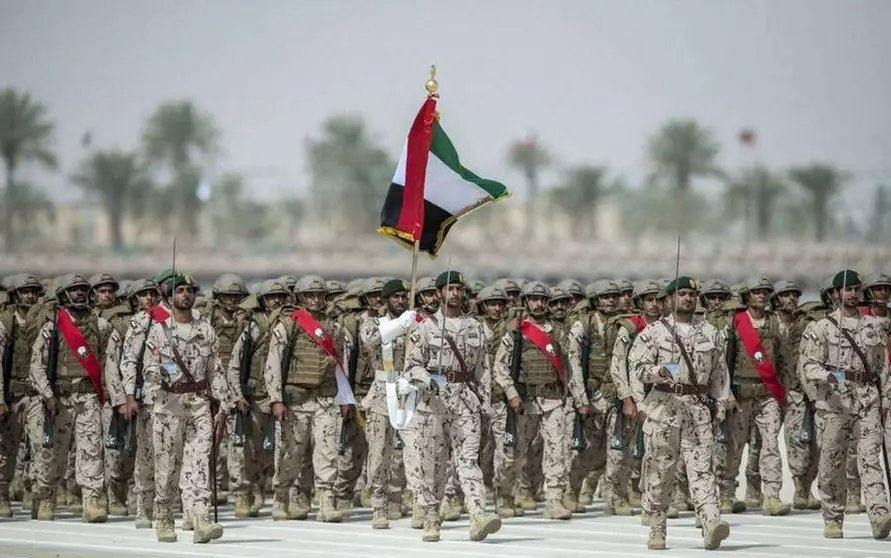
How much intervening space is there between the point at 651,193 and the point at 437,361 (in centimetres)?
15407

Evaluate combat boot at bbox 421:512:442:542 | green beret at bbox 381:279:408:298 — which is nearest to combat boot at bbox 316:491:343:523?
combat boot at bbox 421:512:442:542

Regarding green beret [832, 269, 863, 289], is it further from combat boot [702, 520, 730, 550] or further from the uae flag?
the uae flag

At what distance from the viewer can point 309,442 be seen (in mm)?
20906

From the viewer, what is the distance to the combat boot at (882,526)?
18656mm

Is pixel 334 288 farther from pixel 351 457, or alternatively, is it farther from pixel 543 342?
pixel 543 342

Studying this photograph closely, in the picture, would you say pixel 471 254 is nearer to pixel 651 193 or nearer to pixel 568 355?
pixel 651 193

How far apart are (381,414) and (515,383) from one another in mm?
1464

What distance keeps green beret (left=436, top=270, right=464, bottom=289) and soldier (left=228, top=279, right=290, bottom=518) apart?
254 cm

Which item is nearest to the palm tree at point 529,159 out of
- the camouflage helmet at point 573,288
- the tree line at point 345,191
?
the tree line at point 345,191

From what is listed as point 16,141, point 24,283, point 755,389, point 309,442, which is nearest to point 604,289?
point 755,389

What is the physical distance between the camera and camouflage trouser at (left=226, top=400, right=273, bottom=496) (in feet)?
70.4

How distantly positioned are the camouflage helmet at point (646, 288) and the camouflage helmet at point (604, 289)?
24cm

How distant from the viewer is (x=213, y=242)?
147125mm

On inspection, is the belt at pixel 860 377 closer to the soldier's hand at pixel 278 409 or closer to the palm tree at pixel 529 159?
the soldier's hand at pixel 278 409
